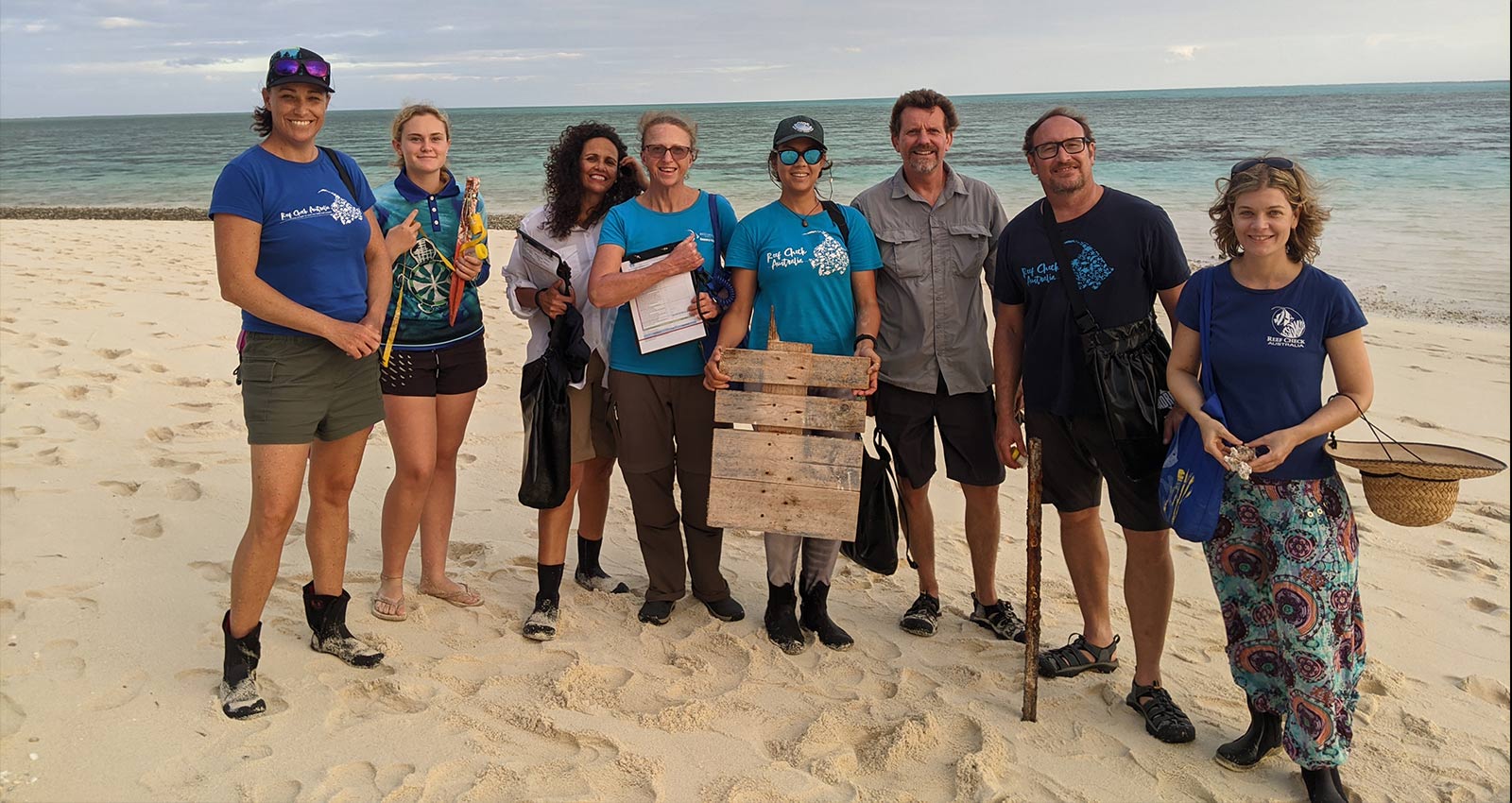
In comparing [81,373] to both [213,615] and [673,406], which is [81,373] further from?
[673,406]

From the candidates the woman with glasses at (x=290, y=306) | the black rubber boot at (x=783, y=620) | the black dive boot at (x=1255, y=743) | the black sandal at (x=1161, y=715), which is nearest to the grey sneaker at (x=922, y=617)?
the black rubber boot at (x=783, y=620)

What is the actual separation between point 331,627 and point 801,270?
2363mm

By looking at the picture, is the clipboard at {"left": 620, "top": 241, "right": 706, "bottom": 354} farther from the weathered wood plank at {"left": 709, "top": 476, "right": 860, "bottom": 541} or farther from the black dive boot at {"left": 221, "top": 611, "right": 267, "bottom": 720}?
the black dive boot at {"left": 221, "top": 611, "right": 267, "bottom": 720}

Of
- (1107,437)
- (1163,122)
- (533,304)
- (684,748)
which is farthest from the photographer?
(1163,122)

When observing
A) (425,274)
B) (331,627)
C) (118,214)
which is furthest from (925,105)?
(118,214)

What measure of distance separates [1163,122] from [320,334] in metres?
52.0

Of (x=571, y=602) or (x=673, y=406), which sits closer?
(x=673, y=406)

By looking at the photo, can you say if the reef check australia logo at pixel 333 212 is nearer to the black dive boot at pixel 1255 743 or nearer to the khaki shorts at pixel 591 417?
the khaki shorts at pixel 591 417

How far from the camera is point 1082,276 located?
3.65 meters

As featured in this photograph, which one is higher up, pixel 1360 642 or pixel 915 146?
pixel 915 146

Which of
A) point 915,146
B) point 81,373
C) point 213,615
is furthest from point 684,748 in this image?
point 81,373

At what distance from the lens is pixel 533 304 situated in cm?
442

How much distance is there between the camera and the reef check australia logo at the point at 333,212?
11.2 ft

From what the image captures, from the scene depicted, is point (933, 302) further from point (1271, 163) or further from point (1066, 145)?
point (1271, 163)
